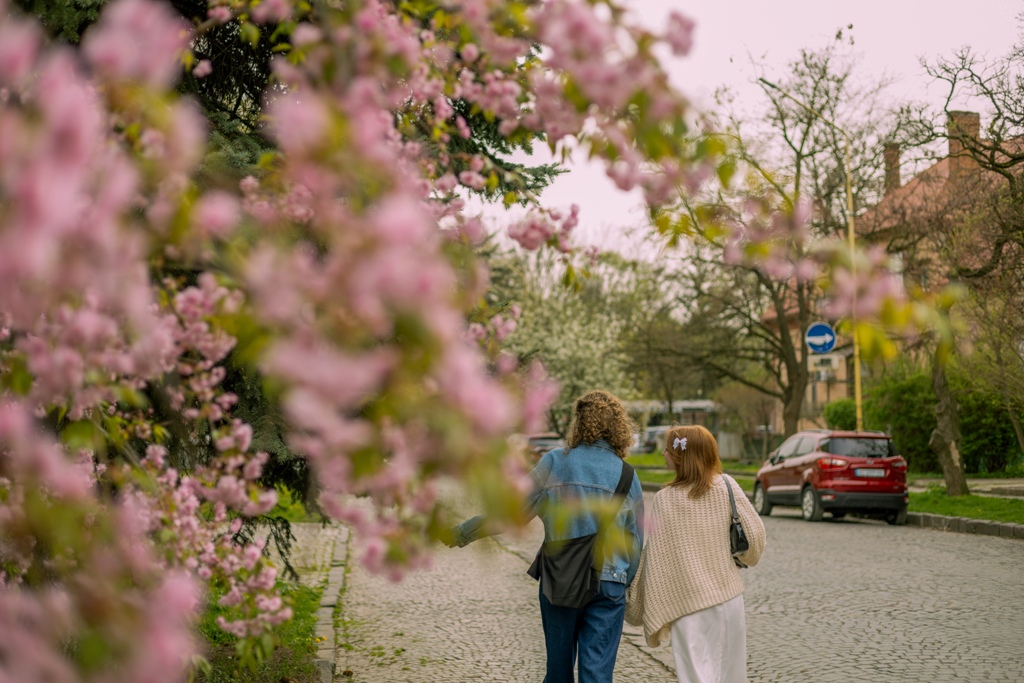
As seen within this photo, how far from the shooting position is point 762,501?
70.9 ft

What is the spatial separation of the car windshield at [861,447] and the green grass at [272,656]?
40.0ft

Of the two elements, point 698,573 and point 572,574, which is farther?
point 698,573

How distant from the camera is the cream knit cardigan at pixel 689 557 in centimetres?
569

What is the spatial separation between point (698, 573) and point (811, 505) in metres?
14.3

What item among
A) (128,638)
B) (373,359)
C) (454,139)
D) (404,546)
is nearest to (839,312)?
(404,546)

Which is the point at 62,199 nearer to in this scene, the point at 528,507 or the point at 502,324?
the point at 502,324

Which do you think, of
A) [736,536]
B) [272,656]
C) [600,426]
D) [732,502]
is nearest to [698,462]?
[732,502]

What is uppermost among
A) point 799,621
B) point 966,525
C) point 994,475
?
point 994,475

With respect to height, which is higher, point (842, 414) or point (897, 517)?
point (842, 414)

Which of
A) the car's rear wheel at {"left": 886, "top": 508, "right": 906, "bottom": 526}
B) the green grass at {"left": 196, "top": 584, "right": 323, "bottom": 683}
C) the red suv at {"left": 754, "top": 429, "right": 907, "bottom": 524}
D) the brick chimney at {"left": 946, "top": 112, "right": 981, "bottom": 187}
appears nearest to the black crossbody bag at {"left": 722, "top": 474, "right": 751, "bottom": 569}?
the green grass at {"left": 196, "top": 584, "right": 323, "bottom": 683}

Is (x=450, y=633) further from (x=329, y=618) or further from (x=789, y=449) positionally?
(x=789, y=449)

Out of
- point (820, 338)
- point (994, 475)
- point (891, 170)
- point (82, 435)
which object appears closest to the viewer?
point (82, 435)

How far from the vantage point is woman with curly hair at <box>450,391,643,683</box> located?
520 cm

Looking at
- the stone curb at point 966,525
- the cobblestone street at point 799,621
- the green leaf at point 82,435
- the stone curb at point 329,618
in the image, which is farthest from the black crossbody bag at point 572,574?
the stone curb at point 966,525
